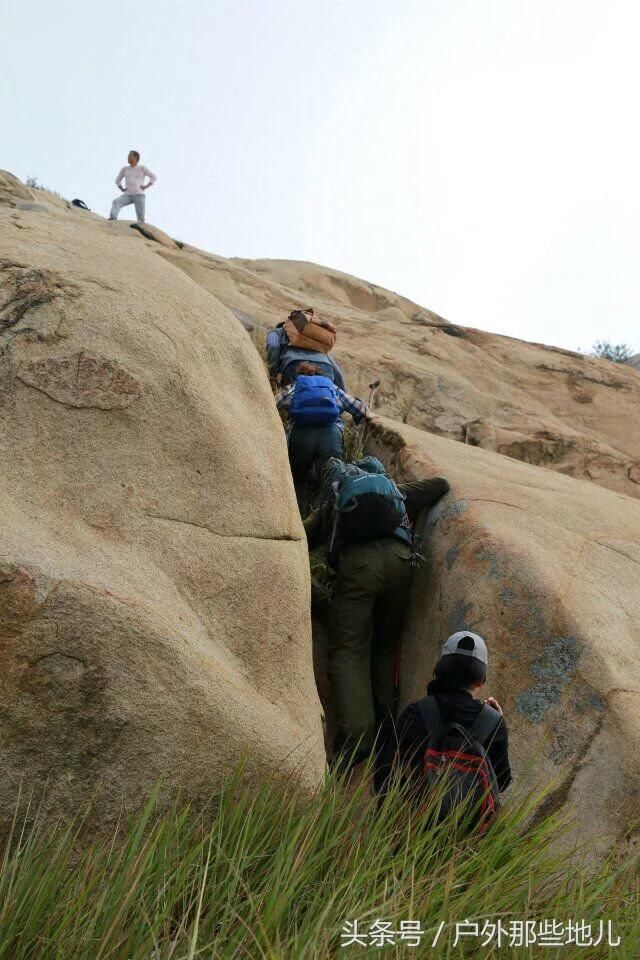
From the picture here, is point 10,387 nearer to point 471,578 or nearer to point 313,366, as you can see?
point 471,578

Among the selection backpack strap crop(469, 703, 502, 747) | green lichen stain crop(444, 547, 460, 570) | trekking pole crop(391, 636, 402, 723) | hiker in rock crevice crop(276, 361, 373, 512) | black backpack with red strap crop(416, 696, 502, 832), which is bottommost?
trekking pole crop(391, 636, 402, 723)

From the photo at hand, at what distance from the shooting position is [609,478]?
881 cm

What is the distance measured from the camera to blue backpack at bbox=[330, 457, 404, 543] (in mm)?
5113

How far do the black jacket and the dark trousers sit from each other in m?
2.99

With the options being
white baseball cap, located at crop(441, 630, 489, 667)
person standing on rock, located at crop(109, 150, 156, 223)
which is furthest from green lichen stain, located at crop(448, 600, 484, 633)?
person standing on rock, located at crop(109, 150, 156, 223)

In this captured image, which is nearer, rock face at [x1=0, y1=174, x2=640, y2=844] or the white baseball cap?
rock face at [x1=0, y1=174, x2=640, y2=844]

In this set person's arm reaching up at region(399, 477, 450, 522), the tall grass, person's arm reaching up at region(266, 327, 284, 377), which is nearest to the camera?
the tall grass

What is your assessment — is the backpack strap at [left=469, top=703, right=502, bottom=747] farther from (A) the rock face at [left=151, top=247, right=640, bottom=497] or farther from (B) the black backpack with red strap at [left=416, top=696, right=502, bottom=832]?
(A) the rock face at [left=151, top=247, right=640, bottom=497]

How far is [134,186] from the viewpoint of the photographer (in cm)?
1287

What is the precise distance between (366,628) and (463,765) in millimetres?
1741

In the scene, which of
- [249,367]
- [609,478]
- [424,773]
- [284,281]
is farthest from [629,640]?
[284,281]

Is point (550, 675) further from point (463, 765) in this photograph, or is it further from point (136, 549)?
point (136, 549)

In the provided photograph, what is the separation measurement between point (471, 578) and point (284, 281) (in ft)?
35.5

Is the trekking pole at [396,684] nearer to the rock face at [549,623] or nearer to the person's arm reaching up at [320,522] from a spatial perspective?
the rock face at [549,623]
